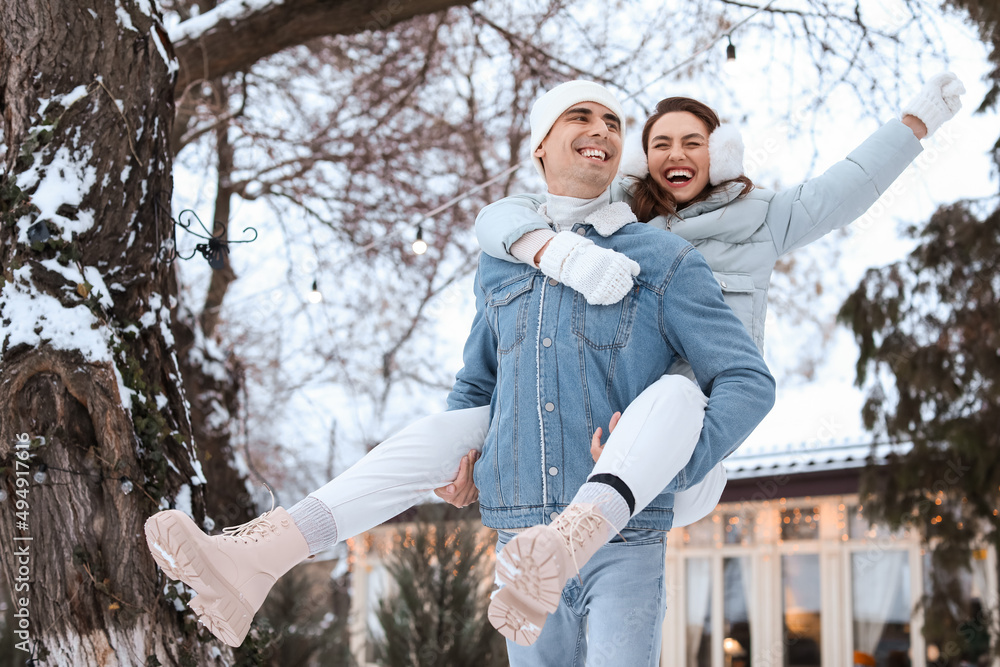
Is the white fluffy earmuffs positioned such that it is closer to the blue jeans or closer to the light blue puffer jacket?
the light blue puffer jacket

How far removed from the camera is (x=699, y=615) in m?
8.83

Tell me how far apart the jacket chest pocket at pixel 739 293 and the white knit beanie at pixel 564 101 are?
42cm

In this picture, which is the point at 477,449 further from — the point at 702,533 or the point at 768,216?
the point at 702,533

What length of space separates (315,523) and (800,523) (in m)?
7.45

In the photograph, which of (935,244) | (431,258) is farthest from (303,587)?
(935,244)

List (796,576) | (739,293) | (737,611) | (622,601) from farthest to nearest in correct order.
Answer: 1. (737,611)
2. (796,576)
3. (739,293)
4. (622,601)

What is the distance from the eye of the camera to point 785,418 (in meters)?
9.59

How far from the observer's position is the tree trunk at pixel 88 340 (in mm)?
2146

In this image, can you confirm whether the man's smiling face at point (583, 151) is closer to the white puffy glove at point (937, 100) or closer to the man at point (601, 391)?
the man at point (601, 391)

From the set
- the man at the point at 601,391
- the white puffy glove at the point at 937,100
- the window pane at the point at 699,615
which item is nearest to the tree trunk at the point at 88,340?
the man at the point at 601,391

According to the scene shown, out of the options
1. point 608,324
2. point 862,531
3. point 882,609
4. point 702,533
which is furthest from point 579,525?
point 702,533

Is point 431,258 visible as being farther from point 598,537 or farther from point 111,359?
point 598,537

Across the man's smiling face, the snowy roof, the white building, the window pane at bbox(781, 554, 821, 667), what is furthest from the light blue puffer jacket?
the window pane at bbox(781, 554, 821, 667)

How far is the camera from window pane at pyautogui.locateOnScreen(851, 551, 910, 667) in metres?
7.65
